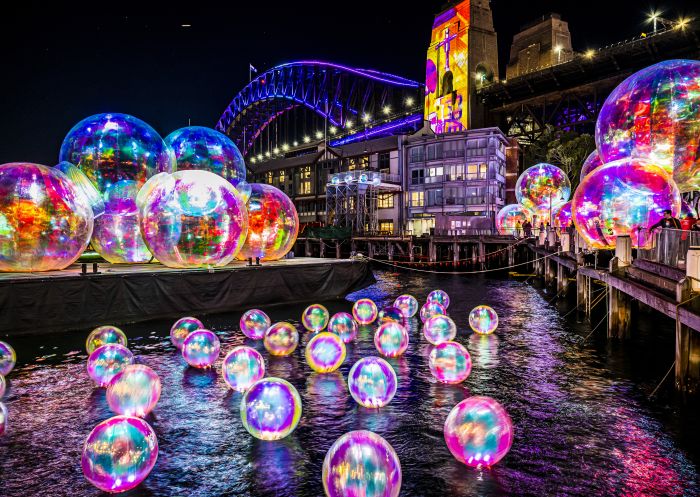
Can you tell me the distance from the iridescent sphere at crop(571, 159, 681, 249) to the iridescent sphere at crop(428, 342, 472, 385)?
193 inches

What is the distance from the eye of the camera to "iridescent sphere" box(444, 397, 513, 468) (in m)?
4.67

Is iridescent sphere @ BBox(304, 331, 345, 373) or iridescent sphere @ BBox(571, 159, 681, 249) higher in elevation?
iridescent sphere @ BBox(571, 159, 681, 249)

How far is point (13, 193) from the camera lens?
1003 cm

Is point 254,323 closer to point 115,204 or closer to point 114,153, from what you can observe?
point 115,204

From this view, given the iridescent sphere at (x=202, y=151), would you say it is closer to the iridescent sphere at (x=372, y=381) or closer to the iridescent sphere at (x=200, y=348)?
the iridescent sphere at (x=200, y=348)

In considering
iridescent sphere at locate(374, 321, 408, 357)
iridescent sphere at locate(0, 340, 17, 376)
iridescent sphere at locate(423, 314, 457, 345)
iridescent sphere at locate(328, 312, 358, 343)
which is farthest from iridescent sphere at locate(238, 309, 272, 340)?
iridescent sphere at locate(0, 340, 17, 376)

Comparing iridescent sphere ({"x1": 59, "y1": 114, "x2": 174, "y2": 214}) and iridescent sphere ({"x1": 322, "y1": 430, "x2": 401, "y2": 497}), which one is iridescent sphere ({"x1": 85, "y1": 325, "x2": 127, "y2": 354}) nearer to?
iridescent sphere ({"x1": 59, "y1": 114, "x2": 174, "y2": 214})

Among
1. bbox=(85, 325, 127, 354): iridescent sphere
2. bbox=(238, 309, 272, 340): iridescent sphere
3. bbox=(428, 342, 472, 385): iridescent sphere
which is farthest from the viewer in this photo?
bbox=(238, 309, 272, 340): iridescent sphere

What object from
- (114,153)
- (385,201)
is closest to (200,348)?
(114,153)

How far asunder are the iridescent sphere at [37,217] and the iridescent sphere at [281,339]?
210 inches

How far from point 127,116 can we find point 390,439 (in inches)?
439

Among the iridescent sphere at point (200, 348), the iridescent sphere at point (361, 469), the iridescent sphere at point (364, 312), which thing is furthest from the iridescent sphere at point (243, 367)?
the iridescent sphere at point (364, 312)

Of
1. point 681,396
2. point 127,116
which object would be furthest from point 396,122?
point 681,396

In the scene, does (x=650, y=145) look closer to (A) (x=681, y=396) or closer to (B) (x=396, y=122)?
(A) (x=681, y=396)
